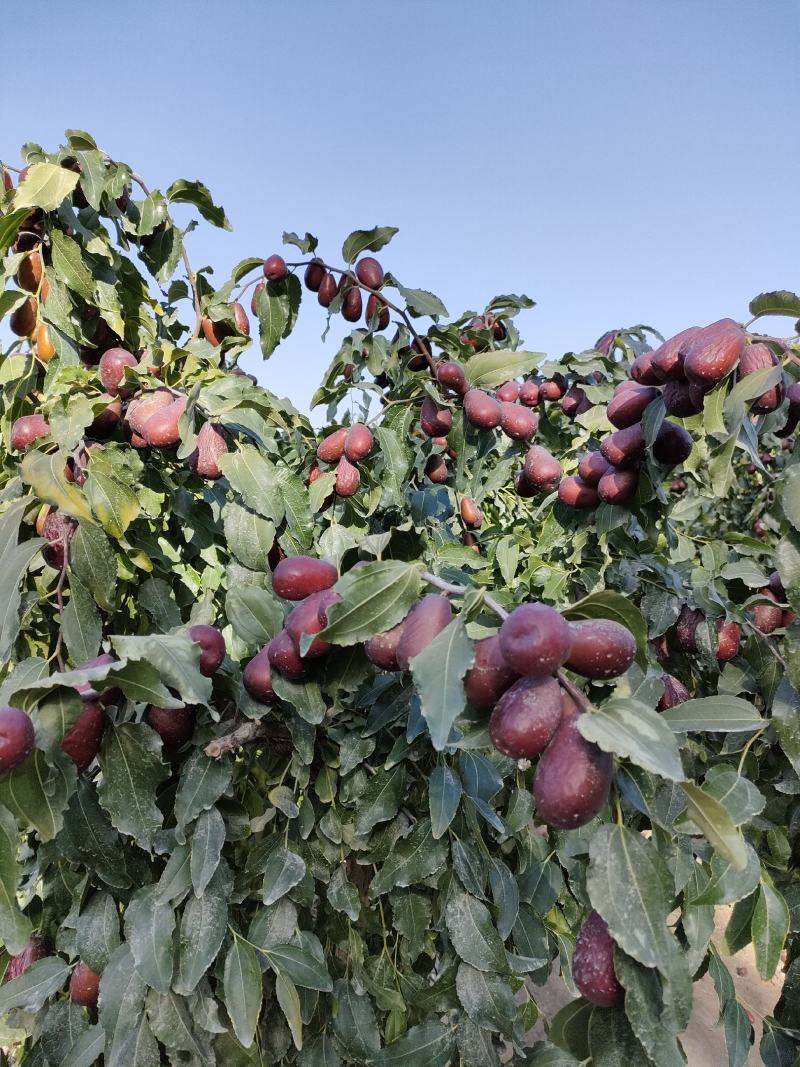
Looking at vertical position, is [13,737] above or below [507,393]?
below

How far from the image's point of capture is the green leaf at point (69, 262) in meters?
1.44

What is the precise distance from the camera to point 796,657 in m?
1.03

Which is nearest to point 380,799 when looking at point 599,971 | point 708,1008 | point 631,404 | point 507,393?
point 599,971

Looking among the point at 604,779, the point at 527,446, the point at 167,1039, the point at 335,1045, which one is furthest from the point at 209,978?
the point at 527,446

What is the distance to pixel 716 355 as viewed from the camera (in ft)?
3.28

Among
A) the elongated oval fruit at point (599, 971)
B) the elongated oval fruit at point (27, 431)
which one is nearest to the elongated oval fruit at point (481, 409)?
the elongated oval fruit at point (27, 431)

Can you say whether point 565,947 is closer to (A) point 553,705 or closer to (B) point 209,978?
(B) point 209,978

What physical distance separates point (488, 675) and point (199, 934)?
0.55 meters

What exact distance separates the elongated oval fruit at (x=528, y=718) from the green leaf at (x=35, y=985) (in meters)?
0.90

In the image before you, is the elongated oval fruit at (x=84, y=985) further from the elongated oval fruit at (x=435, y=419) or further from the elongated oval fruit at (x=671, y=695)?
the elongated oval fruit at (x=435, y=419)

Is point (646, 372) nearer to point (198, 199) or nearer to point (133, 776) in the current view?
point (133, 776)

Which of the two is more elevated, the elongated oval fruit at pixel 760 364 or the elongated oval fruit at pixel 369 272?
the elongated oval fruit at pixel 369 272

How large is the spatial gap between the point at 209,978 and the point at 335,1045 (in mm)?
266

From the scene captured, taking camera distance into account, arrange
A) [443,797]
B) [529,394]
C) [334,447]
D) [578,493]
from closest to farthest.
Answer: [443,797] → [578,493] → [334,447] → [529,394]
